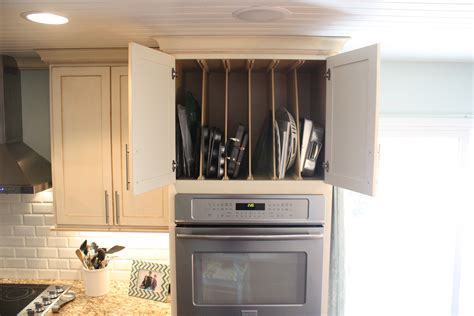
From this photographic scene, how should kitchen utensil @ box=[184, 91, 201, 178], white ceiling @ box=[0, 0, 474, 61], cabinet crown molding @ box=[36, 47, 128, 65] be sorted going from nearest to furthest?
white ceiling @ box=[0, 0, 474, 61] < kitchen utensil @ box=[184, 91, 201, 178] < cabinet crown molding @ box=[36, 47, 128, 65]

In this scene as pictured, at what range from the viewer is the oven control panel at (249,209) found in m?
1.39

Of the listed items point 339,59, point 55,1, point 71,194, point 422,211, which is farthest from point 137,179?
point 422,211

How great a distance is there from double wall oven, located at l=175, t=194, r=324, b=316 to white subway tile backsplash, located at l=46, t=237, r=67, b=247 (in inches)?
38.9

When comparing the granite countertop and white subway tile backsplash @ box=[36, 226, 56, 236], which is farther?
white subway tile backsplash @ box=[36, 226, 56, 236]

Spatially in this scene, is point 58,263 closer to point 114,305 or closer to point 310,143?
point 114,305

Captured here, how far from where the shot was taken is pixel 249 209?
1.40m

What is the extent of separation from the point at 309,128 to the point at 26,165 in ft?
4.73

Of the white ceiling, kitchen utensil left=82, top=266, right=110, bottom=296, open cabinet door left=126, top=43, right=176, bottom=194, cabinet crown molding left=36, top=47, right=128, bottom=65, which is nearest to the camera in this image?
the white ceiling

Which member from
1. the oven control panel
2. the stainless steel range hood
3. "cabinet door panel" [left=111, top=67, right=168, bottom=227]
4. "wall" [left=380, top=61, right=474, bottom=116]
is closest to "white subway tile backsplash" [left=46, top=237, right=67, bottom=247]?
the stainless steel range hood

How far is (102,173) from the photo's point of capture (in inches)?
65.5

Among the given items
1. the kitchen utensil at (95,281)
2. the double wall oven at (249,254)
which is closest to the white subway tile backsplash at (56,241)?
the kitchen utensil at (95,281)

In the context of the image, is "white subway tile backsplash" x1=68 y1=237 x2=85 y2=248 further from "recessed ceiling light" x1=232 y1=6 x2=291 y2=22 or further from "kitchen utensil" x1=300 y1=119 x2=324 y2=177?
"recessed ceiling light" x1=232 y1=6 x2=291 y2=22

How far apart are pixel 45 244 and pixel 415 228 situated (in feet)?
7.63

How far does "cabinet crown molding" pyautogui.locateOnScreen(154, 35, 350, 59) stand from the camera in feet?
4.42
